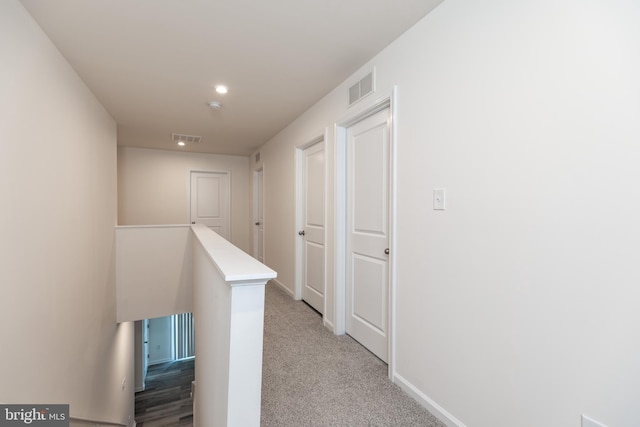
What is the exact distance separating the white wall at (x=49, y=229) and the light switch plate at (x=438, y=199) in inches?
92.6

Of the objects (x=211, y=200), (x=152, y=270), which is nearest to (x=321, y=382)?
(x=152, y=270)

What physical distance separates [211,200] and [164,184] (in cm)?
91

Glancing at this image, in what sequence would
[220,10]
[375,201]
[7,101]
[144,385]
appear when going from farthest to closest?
[144,385]
[375,201]
[220,10]
[7,101]

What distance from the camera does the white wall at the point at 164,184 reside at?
5.25 metres

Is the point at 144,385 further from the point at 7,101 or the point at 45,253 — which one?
the point at 7,101

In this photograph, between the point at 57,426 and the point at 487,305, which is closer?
the point at 487,305

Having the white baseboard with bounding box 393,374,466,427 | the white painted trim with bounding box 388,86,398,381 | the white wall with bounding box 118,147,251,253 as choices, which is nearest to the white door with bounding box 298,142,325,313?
the white painted trim with bounding box 388,86,398,381

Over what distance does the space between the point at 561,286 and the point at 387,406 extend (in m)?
1.17

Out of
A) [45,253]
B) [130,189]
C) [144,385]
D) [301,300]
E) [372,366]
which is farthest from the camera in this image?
[144,385]

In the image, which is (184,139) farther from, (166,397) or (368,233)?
(166,397)

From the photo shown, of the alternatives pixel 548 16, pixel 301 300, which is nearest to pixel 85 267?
pixel 301 300

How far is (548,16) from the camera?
1.14m

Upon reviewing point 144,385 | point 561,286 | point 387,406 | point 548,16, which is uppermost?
point 548,16

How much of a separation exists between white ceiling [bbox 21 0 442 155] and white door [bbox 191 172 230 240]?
2533mm
